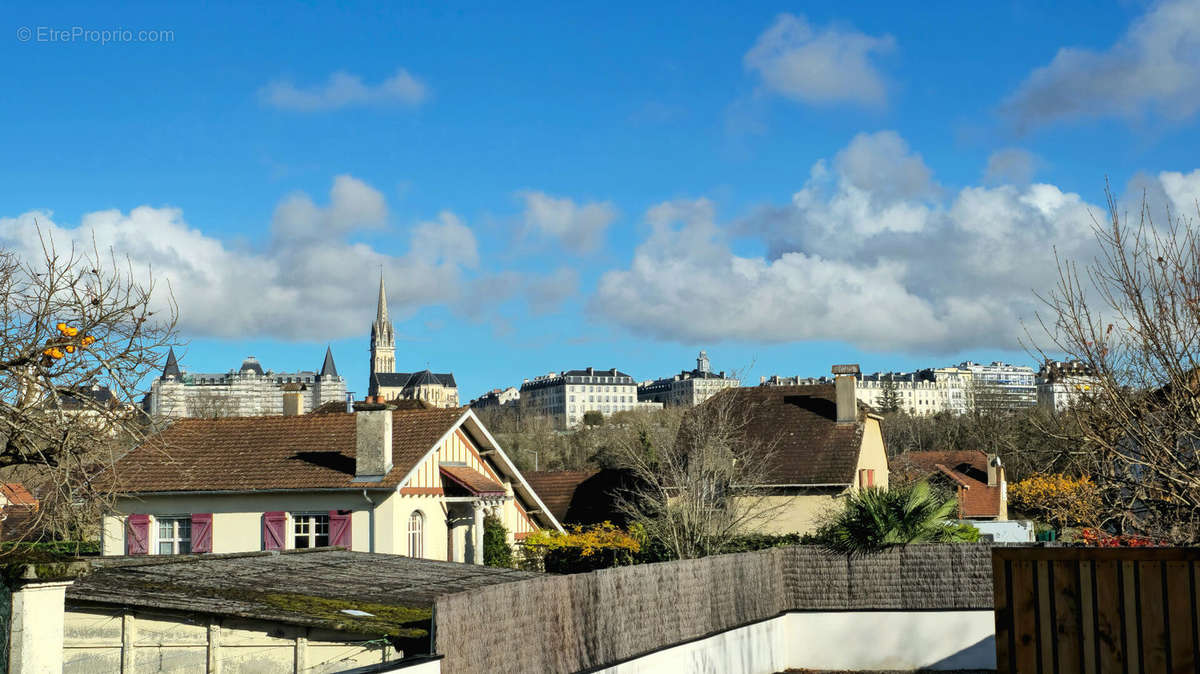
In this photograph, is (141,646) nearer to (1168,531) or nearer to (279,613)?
(279,613)

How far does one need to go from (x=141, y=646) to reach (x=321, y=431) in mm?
16117

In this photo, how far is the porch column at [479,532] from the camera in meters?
29.5

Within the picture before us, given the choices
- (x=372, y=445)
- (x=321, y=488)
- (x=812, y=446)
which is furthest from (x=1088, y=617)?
(x=812, y=446)

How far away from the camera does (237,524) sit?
2884 cm

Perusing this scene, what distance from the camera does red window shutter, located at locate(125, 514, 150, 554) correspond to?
28.8 m

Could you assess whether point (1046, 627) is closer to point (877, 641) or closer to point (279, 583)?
point (279, 583)

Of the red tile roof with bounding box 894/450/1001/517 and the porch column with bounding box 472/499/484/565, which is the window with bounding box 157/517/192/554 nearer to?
the porch column with bounding box 472/499/484/565

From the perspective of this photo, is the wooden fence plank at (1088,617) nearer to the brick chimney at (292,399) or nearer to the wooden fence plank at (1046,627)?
the wooden fence plank at (1046,627)

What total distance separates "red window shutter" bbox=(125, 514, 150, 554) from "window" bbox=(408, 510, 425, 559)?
19.9 ft

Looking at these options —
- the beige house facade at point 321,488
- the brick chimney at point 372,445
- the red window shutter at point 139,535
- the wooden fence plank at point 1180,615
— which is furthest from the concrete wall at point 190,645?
the red window shutter at point 139,535

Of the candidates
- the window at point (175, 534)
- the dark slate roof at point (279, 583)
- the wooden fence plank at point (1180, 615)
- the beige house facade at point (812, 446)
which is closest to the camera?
the wooden fence plank at point (1180, 615)

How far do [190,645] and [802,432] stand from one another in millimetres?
25149

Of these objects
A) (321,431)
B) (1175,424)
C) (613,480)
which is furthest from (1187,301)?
(613,480)

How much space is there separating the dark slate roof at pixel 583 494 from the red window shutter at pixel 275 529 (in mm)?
11135
